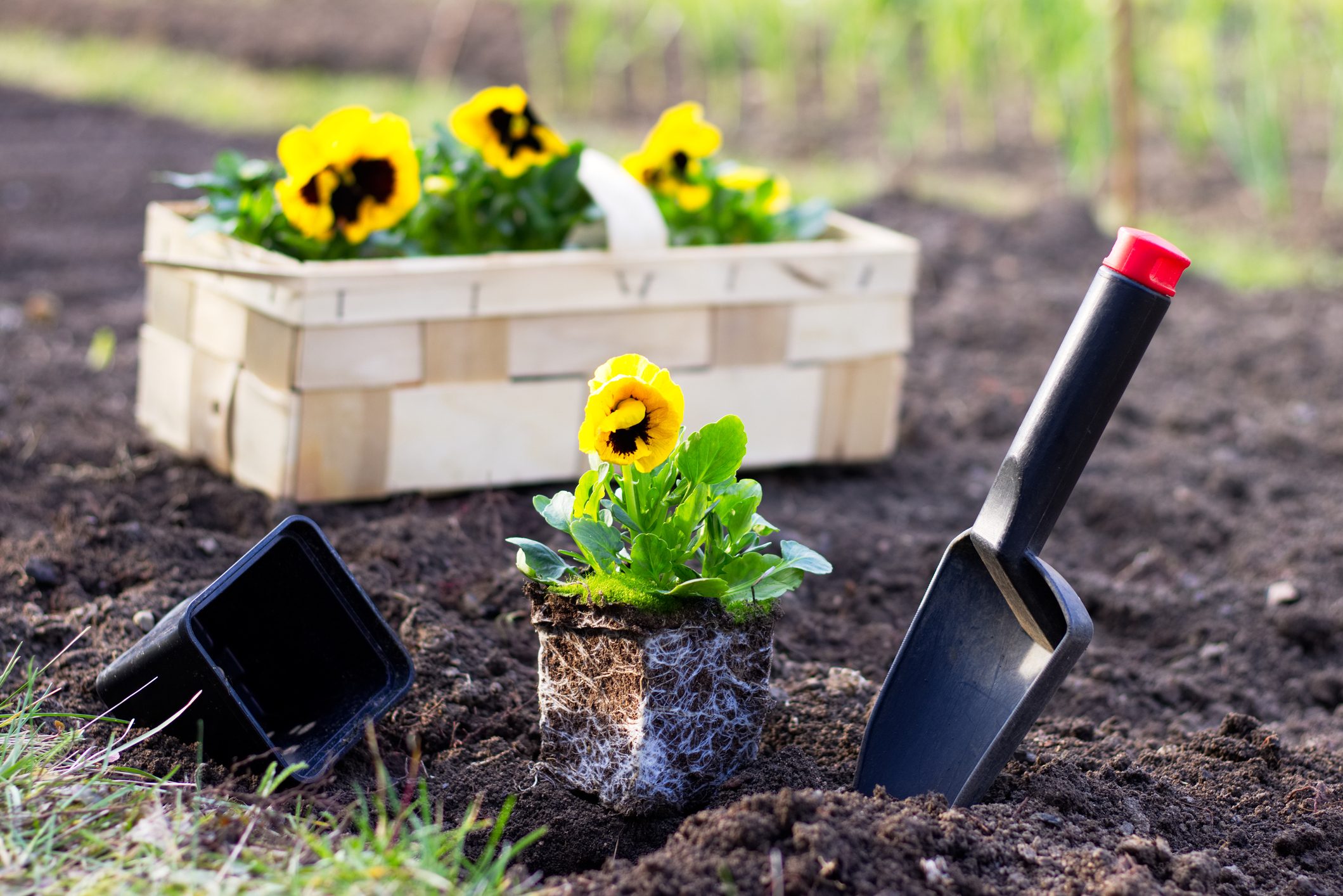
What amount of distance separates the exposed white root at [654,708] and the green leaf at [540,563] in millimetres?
67

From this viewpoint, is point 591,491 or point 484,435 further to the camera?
point 484,435

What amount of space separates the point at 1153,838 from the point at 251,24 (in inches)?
306

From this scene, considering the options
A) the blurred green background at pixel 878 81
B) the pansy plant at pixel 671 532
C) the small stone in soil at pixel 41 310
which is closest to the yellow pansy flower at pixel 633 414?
the pansy plant at pixel 671 532

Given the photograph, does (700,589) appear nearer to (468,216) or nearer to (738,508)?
(738,508)

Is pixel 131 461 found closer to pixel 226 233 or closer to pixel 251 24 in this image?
pixel 226 233

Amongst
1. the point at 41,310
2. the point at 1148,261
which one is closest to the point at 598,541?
the point at 1148,261

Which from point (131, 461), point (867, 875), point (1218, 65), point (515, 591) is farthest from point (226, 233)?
point (1218, 65)

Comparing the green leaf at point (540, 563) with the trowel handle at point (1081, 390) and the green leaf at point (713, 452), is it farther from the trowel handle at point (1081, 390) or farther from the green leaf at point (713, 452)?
the trowel handle at point (1081, 390)

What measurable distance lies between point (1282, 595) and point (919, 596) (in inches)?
26.6

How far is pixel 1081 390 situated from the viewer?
1460mm

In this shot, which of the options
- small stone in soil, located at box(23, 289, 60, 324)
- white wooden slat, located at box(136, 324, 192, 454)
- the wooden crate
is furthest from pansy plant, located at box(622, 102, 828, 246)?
small stone in soil, located at box(23, 289, 60, 324)

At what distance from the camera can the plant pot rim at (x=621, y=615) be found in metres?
1.47

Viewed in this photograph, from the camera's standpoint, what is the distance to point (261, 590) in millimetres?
1670

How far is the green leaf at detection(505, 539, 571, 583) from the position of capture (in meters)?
1.53
